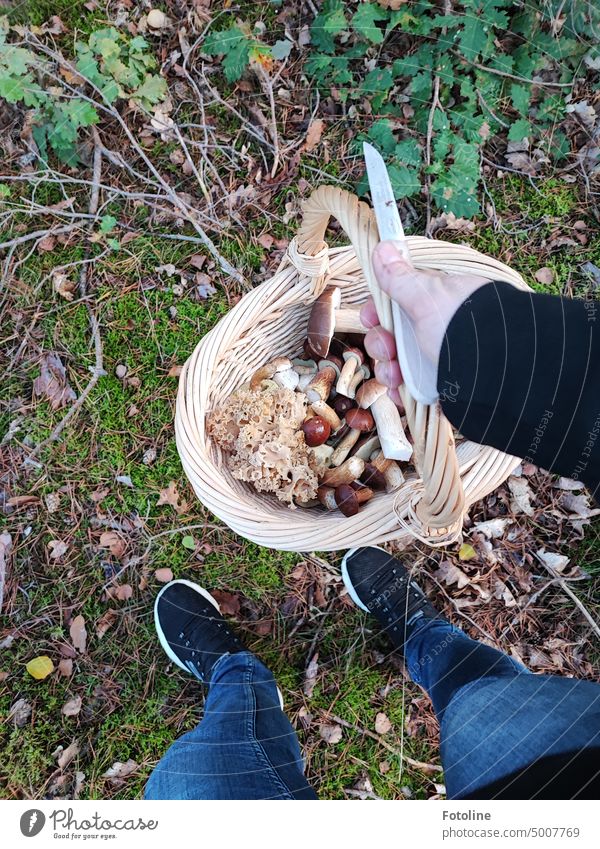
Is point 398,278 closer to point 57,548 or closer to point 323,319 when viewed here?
point 323,319

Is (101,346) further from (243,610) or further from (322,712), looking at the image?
(322,712)

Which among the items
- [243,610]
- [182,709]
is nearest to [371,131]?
[243,610]

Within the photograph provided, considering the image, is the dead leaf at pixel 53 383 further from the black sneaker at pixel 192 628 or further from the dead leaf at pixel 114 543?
the black sneaker at pixel 192 628

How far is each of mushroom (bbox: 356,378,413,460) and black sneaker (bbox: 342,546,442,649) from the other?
2.63 feet

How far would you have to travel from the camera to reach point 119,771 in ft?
8.77

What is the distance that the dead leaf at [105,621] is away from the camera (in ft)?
9.21

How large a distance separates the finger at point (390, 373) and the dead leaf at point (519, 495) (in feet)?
4.15

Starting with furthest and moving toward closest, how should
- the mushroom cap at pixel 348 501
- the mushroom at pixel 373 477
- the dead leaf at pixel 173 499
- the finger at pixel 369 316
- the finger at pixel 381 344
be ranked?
1. the dead leaf at pixel 173 499
2. the mushroom at pixel 373 477
3. the mushroom cap at pixel 348 501
4. the finger at pixel 369 316
5. the finger at pixel 381 344

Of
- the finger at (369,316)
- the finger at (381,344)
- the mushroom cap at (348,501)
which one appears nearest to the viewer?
the finger at (381,344)

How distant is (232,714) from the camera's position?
2.30 m

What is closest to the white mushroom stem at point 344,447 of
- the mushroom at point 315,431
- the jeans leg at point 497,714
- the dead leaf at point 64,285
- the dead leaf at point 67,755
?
the mushroom at point 315,431

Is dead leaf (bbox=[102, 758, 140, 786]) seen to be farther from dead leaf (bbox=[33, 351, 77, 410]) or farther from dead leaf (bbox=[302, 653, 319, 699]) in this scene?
dead leaf (bbox=[33, 351, 77, 410])

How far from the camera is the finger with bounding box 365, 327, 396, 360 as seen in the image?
1.69 m

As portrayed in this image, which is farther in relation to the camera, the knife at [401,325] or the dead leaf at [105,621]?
the dead leaf at [105,621]
